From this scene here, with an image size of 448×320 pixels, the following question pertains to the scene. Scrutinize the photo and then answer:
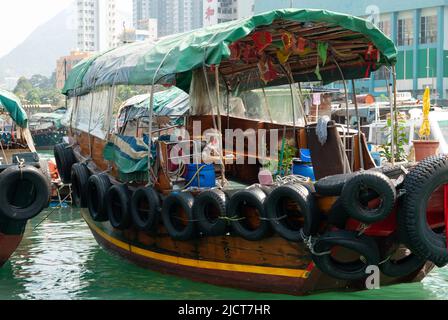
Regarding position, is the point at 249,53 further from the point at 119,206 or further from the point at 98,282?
the point at 98,282

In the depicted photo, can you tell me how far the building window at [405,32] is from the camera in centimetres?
4106

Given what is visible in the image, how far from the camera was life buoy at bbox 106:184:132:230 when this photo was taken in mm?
8406

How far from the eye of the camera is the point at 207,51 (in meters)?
7.13

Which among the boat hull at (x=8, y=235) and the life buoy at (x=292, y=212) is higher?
the life buoy at (x=292, y=212)

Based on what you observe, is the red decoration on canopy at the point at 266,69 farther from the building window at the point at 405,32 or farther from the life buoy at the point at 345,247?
the building window at the point at 405,32

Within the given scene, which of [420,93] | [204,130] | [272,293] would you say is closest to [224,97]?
[204,130]

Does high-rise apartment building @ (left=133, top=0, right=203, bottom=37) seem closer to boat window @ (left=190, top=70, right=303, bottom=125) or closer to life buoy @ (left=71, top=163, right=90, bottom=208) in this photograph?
boat window @ (left=190, top=70, right=303, bottom=125)

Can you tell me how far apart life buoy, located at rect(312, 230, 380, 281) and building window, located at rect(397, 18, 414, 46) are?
1453 inches

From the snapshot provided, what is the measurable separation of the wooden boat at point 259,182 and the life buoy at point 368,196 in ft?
0.03

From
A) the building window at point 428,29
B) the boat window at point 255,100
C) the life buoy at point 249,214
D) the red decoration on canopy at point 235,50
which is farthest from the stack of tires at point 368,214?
the building window at point 428,29

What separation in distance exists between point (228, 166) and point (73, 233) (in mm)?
4672

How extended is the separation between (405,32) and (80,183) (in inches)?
1374

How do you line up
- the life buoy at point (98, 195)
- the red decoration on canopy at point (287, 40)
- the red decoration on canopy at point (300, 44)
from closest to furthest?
the red decoration on canopy at point (287, 40) → the red decoration on canopy at point (300, 44) → the life buoy at point (98, 195)
